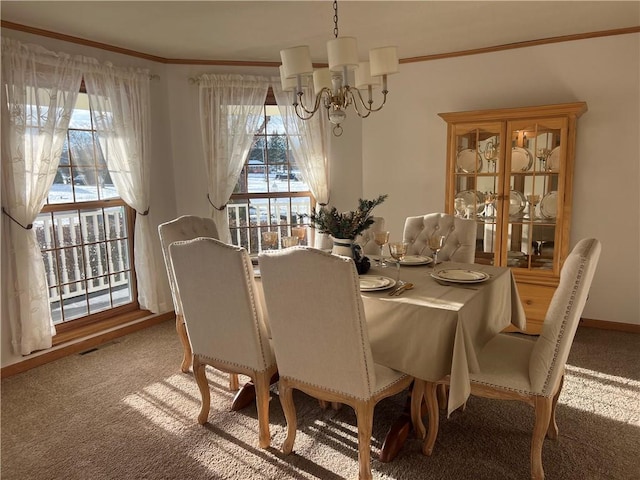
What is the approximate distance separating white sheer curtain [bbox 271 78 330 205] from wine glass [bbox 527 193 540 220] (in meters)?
1.92

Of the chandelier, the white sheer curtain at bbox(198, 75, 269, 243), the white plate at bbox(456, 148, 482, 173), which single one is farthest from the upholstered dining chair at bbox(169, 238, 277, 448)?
the white plate at bbox(456, 148, 482, 173)

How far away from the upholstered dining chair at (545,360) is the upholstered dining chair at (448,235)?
1043mm

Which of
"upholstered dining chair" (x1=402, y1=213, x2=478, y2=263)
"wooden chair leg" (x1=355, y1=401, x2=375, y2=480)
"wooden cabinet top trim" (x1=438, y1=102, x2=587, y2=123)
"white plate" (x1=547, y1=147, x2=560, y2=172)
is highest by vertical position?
"wooden cabinet top trim" (x1=438, y1=102, x2=587, y2=123)

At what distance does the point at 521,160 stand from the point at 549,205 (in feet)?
1.38

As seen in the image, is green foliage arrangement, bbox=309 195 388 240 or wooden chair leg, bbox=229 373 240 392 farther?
wooden chair leg, bbox=229 373 240 392

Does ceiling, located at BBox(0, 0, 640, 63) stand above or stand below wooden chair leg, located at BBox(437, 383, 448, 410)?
above

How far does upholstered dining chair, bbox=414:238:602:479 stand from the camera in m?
1.88

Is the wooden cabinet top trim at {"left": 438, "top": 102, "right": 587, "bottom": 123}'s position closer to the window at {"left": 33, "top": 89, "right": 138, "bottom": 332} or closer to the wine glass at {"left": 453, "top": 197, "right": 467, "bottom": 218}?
the wine glass at {"left": 453, "top": 197, "right": 467, "bottom": 218}

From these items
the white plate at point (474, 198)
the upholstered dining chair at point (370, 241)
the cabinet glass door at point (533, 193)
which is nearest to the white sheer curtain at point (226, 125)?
the upholstered dining chair at point (370, 241)

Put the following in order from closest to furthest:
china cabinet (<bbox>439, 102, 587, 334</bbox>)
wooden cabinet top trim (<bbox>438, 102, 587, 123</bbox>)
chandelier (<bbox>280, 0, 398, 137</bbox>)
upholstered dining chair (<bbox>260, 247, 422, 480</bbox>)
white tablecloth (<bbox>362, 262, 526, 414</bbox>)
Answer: upholstered dining chair (<bbox>260, 247, 422, 480</bbox>)
white tablecloth (<bbox>362, 262, 526, 414</bbox>)
chandelier (<bbox>280, 0, 398, 137</bbox>)
wooden cabinet top trim (<bbox>438, 102, 587, 123</bbox>)
china cabinet (<bbox>439, 102, 587, 334</bbox>)

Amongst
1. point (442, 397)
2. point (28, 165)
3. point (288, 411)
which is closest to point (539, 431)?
point (442, 397)

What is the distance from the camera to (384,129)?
4695 millimetres

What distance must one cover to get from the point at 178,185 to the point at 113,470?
110 inches

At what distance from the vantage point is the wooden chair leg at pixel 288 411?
2207 mm
